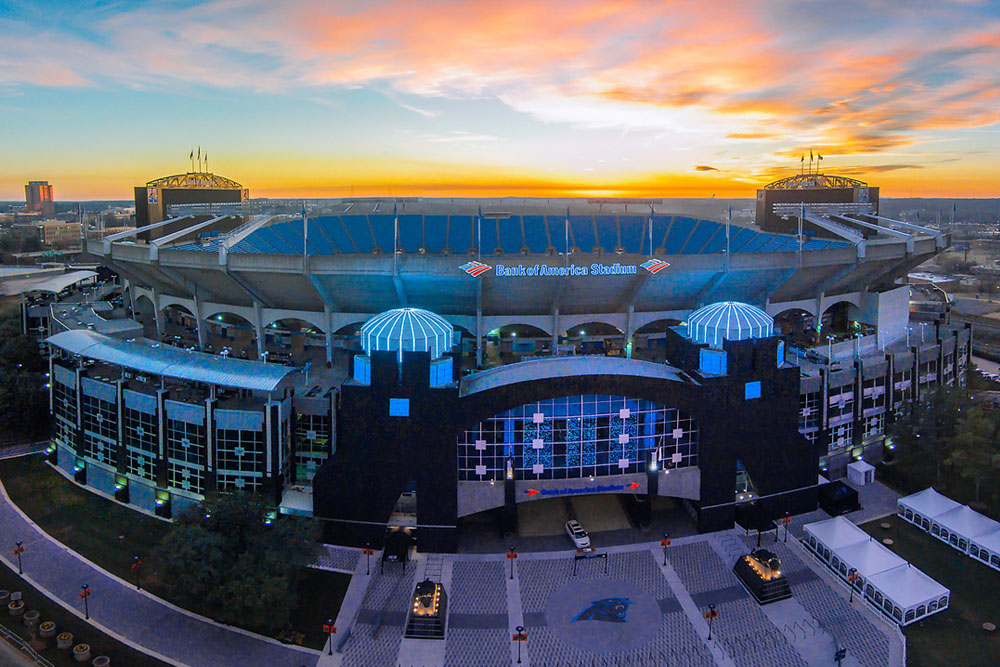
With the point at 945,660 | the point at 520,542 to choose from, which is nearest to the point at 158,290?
the point at 520,542

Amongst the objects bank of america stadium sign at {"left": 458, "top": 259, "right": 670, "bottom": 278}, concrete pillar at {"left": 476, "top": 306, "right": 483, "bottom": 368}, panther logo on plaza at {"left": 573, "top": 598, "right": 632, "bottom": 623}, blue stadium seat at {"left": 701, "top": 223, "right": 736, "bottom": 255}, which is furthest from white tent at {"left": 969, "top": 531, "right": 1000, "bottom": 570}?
blue stadium seat at {"left": 701, "top": 223, "right": 736, "bottom": 255}

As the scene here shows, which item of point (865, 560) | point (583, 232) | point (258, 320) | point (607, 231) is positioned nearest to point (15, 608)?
point (258, 320)

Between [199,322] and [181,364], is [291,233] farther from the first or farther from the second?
[181,364]

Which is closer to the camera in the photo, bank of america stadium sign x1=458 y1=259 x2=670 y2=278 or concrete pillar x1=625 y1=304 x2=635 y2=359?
bank of america stadium sign x1=458 y1=259 x2=670 y2=278

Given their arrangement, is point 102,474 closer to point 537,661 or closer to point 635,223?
point 537,661

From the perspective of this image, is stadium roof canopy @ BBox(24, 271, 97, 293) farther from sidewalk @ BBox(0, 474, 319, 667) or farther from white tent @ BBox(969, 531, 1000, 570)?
white tent @ BBox(969, 531, 1000, 570)

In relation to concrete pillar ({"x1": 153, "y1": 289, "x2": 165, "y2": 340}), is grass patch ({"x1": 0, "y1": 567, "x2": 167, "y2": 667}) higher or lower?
lower
